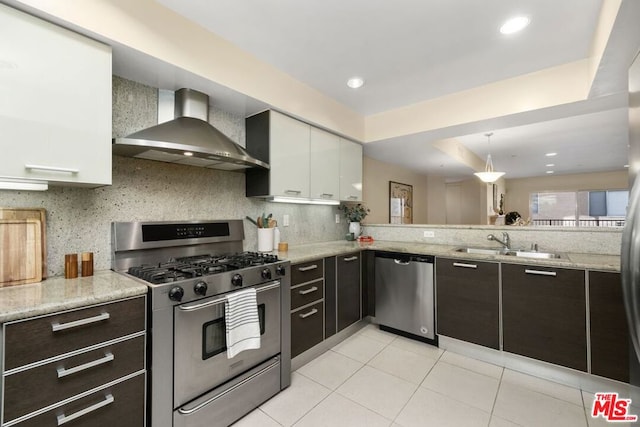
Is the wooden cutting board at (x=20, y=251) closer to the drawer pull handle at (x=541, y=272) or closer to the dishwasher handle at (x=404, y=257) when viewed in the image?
the dishwasher handle at (x=404, y=257)

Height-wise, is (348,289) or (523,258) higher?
(523,258)

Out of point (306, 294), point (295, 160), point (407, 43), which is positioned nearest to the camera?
point (407, 43)

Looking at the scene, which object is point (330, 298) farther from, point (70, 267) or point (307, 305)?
point (70, 267)

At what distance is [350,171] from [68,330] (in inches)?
108

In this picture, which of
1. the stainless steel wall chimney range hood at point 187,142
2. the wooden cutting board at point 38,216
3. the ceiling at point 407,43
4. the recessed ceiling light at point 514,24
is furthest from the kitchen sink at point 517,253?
the wooden cutting board at point 38,216

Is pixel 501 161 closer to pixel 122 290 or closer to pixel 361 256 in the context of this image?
pixel 361 256

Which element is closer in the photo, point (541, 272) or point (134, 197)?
A: point (134, 197)

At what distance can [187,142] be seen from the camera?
1.69 meters

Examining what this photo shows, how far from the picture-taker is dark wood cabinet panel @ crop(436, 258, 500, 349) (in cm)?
221

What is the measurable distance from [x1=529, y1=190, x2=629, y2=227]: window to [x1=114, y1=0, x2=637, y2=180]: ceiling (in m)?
5.90

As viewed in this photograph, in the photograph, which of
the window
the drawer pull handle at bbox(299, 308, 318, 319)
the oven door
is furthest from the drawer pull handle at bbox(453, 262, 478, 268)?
the window

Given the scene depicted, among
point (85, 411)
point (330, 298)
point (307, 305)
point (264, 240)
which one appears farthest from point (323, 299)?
point (85, 411)

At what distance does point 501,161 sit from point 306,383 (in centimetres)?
609

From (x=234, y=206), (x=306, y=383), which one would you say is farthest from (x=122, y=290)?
(x=306, y=383)
